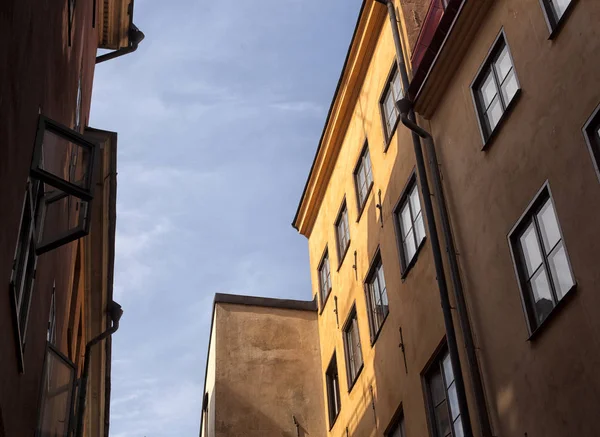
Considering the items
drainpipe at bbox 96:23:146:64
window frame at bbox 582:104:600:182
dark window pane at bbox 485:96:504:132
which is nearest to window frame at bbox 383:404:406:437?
dark window pane at bbox 485:96:504:132

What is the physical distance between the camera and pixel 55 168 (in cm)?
944

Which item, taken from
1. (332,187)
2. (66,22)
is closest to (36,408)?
(66,22)

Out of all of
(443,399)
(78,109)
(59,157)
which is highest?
(78,109)

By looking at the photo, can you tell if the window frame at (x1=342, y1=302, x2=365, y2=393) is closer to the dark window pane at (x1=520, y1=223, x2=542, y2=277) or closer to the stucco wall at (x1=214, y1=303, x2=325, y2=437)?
the stucco wall at (x1=214, y1=303, x2=325, y2=437)

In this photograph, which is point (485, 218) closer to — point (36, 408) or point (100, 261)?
point (36, 408)

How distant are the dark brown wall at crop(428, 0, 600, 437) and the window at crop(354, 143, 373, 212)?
4896 mm

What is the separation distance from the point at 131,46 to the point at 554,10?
10.2 meters

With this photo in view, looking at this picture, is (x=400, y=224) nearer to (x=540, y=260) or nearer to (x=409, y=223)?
(x=409, y=223)

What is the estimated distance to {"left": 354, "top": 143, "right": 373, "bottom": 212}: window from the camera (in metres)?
18.2

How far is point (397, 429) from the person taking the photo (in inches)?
593

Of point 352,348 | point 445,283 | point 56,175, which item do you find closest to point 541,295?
point 445,283

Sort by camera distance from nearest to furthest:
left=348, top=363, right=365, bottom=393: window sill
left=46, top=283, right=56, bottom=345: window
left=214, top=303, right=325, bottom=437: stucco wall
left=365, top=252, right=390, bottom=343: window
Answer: left=46, top=283, right=56, bottom=345: window, left=365, top=252, right=390, bottom=343: window, left=348, top=363, right=365, bottom=393: window sill, left=214, top=303, right=325, bottom=437: stucco wall

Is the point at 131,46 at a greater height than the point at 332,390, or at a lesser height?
greater

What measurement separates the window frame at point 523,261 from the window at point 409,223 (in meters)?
3.45
